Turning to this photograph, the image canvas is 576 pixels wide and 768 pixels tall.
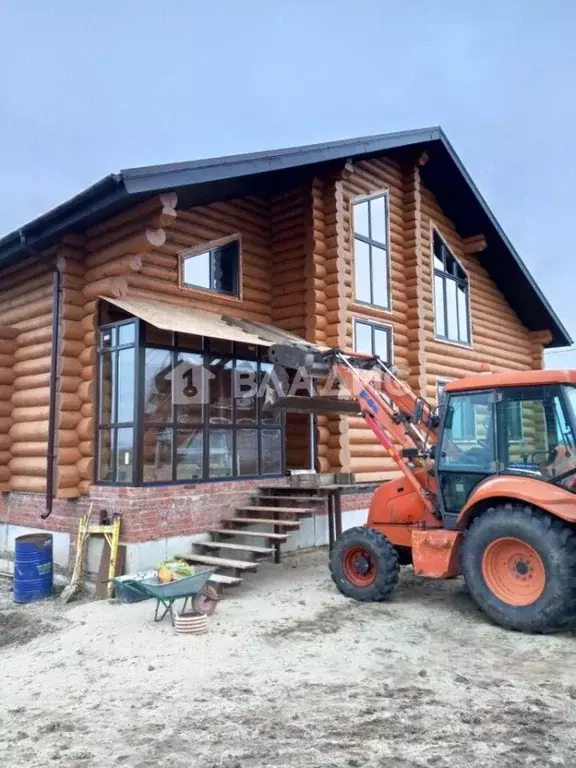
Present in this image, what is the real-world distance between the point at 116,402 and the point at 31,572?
7.90 ft

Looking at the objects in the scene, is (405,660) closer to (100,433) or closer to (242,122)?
(100,433)

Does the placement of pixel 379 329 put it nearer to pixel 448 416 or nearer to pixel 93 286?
pixel 448 416

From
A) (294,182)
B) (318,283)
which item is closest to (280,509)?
(318,283)

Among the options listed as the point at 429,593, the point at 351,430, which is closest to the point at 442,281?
the point at 351,430

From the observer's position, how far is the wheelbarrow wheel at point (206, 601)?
673 cm

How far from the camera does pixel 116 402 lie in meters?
8.88

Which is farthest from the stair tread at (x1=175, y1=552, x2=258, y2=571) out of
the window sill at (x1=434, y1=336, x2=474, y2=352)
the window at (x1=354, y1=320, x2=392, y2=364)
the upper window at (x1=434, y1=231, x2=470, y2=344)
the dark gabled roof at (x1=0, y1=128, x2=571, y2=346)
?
the upper window at (x1=434, y1=231, x2=470, y2=344)

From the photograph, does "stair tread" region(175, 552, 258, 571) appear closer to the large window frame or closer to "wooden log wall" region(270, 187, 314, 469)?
the large window frame

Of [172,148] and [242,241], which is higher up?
[172,148]

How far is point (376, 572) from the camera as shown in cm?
730

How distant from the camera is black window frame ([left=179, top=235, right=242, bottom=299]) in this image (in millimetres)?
10312

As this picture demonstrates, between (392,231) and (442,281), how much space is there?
7.07 ft

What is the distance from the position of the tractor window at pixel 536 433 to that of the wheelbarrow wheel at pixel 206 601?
335 centimetres

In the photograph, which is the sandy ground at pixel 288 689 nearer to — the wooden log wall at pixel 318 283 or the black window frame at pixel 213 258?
the wooden log wall at pixel 318 283
